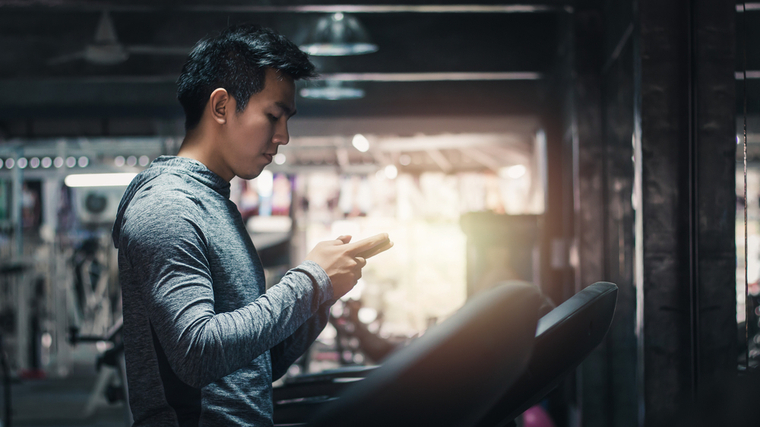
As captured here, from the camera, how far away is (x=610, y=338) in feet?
10.9

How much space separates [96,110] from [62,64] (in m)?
0.66

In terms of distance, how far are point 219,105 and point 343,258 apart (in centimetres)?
33

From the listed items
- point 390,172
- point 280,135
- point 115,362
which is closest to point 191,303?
point 280,135

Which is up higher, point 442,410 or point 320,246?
point 320,246

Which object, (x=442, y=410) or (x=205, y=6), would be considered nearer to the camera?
(x=442, y=410)

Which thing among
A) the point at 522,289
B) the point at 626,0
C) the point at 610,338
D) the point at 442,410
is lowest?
the point at 610,338

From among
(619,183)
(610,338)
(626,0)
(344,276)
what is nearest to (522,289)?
(344,276)

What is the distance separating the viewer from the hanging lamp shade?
3.68 m

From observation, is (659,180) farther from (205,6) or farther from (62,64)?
(62,64)

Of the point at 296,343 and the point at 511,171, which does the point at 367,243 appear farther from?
the point at 511,171

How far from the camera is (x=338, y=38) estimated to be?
368cm

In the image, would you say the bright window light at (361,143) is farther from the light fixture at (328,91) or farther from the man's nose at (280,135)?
the man's nose at (280,135)

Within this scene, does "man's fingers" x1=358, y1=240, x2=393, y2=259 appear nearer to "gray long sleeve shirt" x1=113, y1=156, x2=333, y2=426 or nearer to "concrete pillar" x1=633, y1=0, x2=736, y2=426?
"gray long sleeve shirt" x1=113, y1=156, x2=333, y2=426

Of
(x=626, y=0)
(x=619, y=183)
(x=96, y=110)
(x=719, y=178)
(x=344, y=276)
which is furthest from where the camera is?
(x=96, y=110)
